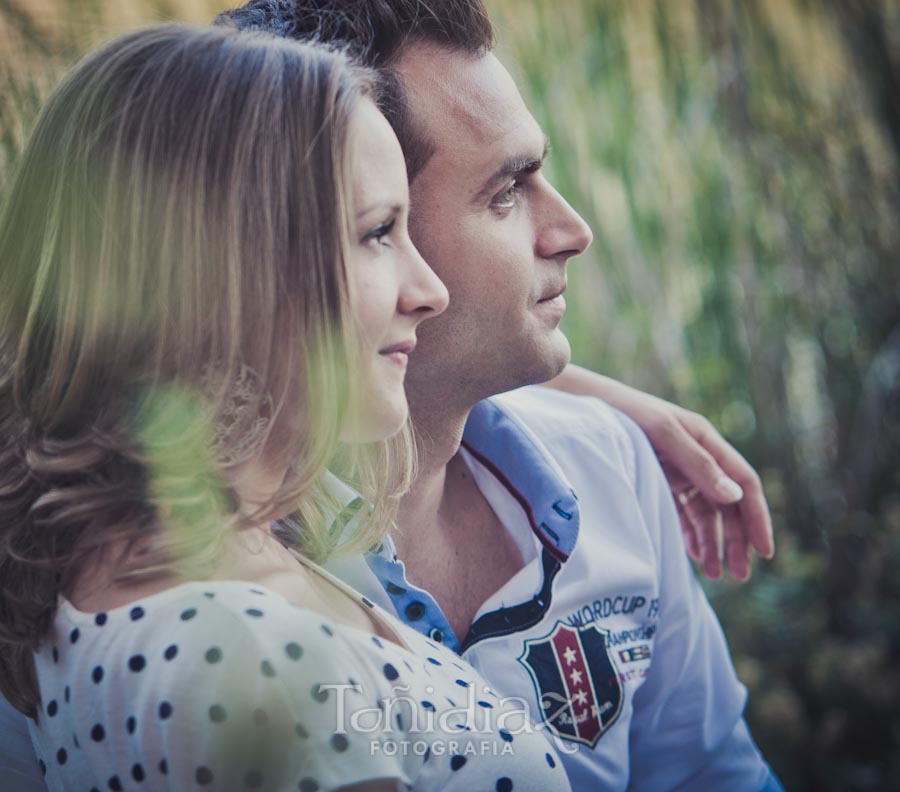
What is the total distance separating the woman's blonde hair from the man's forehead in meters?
0.42

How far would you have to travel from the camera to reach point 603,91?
9.05ft

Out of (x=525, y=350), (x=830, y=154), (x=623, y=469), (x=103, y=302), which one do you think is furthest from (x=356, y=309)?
(x=830, y=154)

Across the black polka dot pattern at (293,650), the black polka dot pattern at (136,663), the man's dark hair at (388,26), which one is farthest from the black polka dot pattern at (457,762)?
the man's dark hair at (388,26)

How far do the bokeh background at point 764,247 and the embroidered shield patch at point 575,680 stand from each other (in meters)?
1.26

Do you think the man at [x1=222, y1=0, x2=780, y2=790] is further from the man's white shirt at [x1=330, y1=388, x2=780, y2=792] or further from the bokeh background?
the bokeh background

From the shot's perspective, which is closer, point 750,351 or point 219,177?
point 219,177

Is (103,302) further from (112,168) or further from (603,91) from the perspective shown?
(603,91)

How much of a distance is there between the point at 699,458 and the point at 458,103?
729 millimetres

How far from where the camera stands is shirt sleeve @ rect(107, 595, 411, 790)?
32.2 inches

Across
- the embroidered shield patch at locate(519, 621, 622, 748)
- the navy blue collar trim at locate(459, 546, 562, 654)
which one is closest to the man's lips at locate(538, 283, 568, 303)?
the navy blue collar trim at locate(459, 546, 562, 654)

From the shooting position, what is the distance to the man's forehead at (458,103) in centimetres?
141

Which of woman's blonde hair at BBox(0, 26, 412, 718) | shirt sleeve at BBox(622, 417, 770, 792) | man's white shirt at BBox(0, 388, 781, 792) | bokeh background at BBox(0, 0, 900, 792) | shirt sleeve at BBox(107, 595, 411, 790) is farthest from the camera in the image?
bokeh background at BBox(0, 0, 900, 792)

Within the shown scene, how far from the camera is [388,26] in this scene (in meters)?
1.43

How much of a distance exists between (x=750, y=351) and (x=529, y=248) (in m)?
1.58
